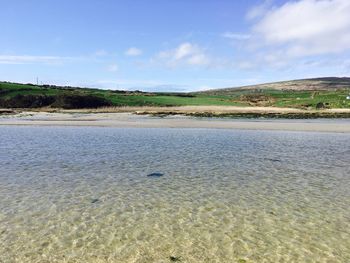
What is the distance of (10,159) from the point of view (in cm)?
2353

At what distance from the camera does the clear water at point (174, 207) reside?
33.7 ft

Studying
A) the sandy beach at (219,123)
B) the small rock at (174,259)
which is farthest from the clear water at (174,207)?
the sandy beach at (219,123)

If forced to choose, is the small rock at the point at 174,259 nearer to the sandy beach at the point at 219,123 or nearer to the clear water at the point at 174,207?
the clear water at the point at 174,207

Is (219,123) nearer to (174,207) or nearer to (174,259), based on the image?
(174,207)

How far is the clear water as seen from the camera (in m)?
10.3

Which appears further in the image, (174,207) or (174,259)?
(174,207)

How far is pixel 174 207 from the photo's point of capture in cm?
1407

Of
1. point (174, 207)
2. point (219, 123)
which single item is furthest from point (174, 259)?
point (219, 123)

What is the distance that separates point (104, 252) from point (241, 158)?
1605cm

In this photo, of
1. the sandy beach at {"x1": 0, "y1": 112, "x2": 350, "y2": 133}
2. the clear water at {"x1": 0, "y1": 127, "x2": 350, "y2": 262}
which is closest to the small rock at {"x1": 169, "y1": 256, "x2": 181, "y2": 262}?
the clear water at {"x1": 0, "y1": 127, "x2": 350, "y2": 262}

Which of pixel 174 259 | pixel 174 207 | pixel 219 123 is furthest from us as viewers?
pixel 219 123

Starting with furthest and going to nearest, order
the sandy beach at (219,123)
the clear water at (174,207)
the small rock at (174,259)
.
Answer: the sandy beach at (219,123) < the clear water at (174,207) < the small rock at (174,259)

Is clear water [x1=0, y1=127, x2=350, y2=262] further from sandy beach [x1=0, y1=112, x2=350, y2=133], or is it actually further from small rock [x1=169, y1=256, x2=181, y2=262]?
sandy beach [x1=0, y1=112, x2=350, y2=133]

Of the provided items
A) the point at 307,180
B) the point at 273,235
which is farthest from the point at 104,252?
the point at 307,180
